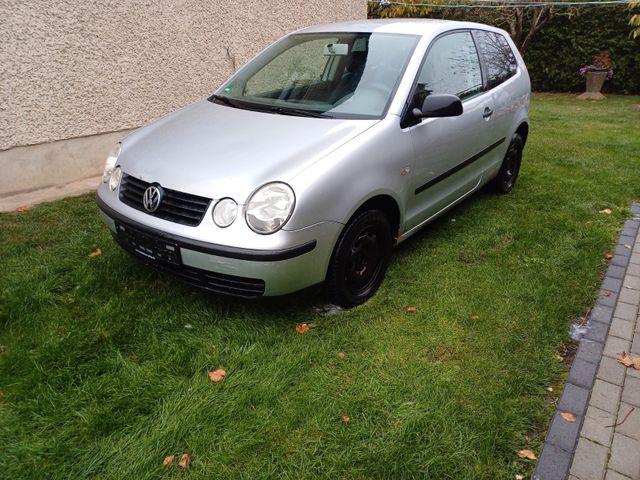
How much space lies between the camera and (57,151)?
16.2 ft

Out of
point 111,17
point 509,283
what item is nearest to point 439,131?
point 509,283

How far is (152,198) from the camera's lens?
2.62 metres

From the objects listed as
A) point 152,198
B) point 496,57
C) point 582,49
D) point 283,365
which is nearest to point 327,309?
point 283,365

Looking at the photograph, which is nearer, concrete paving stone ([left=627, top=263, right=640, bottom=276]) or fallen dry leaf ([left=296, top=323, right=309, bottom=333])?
fallen dry leaf ([left=296, top=323, right=309, bottom=333])

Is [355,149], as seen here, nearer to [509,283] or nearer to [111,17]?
[509,283]

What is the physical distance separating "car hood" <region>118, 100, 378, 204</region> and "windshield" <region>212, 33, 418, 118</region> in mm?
193

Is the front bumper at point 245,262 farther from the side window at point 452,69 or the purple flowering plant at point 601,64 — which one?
the purple flowering plant at point 601,64

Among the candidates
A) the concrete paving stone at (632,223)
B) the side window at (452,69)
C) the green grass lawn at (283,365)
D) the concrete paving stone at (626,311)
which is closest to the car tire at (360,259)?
the green grass lawn at (283,365)

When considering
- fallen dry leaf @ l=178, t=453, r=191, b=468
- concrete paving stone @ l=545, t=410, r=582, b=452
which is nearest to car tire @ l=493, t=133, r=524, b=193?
concrete paving stone @ l=545, t=410, r=582, b=452

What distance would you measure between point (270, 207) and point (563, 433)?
5.63 feet

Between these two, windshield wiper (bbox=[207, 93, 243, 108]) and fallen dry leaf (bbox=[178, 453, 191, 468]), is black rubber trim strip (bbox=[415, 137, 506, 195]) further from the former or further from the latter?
fallen dry leaf (bbox=[178, 453, 191, 468])

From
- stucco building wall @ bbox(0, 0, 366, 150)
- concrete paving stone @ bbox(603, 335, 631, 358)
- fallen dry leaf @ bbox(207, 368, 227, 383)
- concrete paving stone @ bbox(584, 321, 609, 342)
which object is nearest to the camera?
fallen dry leaf @ bbox(207, 368, 227, 383)

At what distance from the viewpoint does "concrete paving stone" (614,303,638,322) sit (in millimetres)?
3054

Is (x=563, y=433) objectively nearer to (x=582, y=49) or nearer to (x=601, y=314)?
(x=601, y=314)
